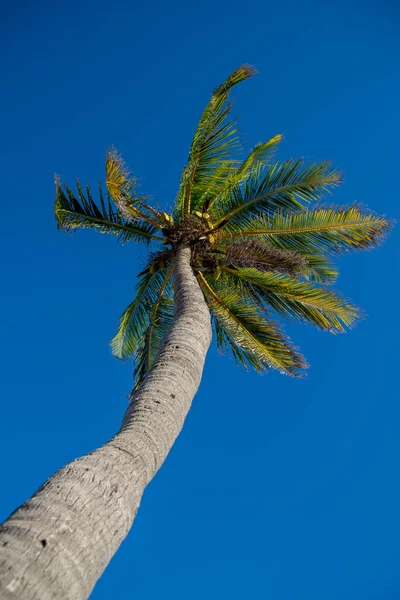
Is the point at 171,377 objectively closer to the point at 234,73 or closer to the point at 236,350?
the point at 236,350

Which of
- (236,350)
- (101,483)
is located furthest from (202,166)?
(101,483)

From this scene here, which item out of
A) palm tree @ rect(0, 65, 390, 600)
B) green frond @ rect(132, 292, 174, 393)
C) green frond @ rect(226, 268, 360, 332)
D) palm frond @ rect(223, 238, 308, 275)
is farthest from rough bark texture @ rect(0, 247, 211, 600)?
green frond @ rect(132, 292, 174, 393)

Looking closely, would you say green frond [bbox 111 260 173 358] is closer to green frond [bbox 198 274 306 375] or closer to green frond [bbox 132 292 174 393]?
green frond [bbox 132 292 174 393]

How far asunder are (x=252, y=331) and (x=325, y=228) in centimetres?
236

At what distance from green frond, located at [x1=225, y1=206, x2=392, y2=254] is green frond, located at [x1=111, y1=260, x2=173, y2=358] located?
153 cm

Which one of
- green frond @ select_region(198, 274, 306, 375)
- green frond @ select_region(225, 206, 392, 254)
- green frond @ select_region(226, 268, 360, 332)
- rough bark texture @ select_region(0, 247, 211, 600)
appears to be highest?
green frond @ select_region(225, 206, 392, 254)

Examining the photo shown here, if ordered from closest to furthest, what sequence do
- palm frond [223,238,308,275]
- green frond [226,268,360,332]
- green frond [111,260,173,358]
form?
palm frond [223,238,308,275] < green frond [226,268,360,332] < green frond [111,260,173,358]

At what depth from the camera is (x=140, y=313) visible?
10719 millimetres

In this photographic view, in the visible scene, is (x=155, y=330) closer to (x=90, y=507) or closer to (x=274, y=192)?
(x=274, y=192)

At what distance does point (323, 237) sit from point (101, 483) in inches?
292

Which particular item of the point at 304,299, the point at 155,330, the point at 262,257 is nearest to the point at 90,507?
the point at 262,257

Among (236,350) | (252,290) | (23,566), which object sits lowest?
(23,566)

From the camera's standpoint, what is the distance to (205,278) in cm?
927

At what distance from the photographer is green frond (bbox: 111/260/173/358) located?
987cm
